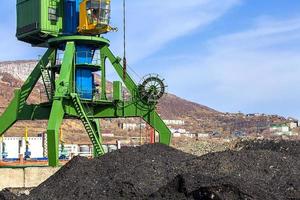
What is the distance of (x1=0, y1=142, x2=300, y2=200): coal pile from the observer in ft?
34.3

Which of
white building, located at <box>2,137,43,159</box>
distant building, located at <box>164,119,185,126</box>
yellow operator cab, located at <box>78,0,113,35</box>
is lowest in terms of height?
white building, located at <box>2,137,43,159</box>

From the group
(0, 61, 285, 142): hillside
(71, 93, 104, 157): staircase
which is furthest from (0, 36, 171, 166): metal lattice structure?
(0, 61, 285, 142): hillside

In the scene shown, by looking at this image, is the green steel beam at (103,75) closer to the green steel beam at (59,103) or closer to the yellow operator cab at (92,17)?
the yellow operator cab at (92,17)

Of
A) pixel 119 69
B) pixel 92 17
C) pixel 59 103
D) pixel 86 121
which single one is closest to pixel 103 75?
pixel 119 69

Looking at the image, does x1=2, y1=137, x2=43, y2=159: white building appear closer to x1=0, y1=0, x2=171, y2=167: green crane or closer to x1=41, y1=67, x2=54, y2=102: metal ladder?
x1=0, y1=0, x2=171, y2=167: green crane

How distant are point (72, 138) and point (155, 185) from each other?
80.8 meters

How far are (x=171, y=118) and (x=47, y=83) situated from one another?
138 metres

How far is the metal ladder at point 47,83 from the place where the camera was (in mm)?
26242

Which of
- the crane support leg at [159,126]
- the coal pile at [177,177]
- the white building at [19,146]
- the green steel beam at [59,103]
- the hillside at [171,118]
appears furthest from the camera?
the hillside at [171,118]

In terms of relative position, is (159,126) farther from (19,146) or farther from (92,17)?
(19,146)

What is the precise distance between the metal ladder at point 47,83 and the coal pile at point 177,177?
1073cm

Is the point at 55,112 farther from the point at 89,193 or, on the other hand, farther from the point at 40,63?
the point at 89,193

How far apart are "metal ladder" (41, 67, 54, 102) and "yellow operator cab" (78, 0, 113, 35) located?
240cm

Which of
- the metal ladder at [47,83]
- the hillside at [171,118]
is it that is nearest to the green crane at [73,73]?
the metal ladder at [47,83]
